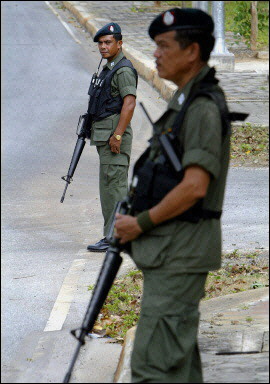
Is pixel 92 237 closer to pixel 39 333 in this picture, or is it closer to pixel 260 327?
pixel 39 333

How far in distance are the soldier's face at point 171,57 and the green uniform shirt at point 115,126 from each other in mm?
3532

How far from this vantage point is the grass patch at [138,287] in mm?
5398

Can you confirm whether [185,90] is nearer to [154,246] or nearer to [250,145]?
[154,246]

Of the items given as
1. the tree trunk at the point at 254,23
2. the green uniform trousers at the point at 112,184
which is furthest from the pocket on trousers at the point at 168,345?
the tree trunk at the point at 254,23

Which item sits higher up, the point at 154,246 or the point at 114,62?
the point at 154,246

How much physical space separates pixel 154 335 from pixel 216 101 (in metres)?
Answer: 0.89

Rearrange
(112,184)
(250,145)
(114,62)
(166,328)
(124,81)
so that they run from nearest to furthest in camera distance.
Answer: (166,328) → (124,81) → (114,62) → (112,184) → (250,145)

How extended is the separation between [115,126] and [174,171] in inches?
151

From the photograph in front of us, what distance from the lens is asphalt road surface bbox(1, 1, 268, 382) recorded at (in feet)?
17.7

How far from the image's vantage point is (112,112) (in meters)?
6.95

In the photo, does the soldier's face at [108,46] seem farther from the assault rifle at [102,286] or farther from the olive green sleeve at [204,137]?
the olive green sleeve at [204,137]

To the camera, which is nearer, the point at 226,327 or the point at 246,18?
the point at 226,327

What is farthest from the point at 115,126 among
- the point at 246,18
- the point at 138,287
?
the point at 246,18

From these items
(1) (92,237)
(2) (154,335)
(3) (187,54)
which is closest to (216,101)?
(3) (187,54)
